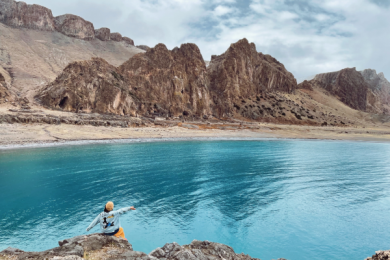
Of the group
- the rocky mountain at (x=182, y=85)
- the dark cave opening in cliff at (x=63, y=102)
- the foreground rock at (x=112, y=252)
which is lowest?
the foreground rock at (x=112, y=252)

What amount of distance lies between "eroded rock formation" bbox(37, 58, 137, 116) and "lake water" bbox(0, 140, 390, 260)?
3880cm

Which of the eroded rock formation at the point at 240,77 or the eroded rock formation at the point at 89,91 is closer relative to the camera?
the eroded rock formation at the point at 89,91

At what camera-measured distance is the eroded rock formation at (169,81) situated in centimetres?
8762

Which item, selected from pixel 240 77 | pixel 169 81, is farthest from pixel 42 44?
pixel 240 77

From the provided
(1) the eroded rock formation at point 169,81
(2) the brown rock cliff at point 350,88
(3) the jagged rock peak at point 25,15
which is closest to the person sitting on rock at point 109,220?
(1) the eroded rock formation at point 169,81

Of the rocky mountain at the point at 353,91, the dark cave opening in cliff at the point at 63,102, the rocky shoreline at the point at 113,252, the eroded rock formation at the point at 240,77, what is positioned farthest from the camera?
the rocky mountain at the point at 353,91

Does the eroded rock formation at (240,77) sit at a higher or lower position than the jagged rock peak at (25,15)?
lower

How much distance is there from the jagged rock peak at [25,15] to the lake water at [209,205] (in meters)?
165

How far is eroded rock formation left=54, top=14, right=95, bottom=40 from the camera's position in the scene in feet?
556

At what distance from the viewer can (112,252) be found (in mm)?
6992

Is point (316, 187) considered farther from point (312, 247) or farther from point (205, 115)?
point (205, 115)

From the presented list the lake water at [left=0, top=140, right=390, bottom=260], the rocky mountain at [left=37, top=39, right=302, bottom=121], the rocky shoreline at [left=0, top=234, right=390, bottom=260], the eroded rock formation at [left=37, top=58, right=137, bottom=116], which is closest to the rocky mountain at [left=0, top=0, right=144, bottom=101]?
the eroded rock formation at [left=37, top=58, right=137, bottom=116]

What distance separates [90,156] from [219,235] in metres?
27.9

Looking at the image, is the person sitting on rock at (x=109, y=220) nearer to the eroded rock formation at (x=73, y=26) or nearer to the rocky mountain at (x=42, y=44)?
the rocky mountain at (x=42, y=44)
